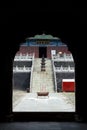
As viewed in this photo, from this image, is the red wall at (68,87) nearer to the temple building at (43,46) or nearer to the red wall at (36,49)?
the temple building at (43,46)

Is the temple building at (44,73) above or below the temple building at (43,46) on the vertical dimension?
below

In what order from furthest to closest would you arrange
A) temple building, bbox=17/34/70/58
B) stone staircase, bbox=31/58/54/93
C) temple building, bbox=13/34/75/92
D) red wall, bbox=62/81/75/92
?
temple building, bbox=17/34/70/58 → temple building, bbox=13/34/75/92 → stone staircase, bbox=31/58/54/93 → red wall, bbox=62/81/75/92

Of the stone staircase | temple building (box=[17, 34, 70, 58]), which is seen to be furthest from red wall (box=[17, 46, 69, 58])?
the stone staircase

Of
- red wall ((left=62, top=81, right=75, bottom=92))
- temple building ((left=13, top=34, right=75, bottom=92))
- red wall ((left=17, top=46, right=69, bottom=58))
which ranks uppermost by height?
red wall ((left=17, top=46, right=69, bottom=58))

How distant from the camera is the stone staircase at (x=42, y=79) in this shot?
147 feet

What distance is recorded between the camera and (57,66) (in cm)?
5225

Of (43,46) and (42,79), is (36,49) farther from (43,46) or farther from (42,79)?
(42,79)

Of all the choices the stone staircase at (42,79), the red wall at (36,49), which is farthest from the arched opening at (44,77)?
the red wall at (36,49)

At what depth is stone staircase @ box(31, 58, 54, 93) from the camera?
44772 millimetres

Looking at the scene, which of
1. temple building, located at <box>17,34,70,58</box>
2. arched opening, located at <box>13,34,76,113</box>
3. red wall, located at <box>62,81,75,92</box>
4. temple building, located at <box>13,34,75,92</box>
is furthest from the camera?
temple building, located at <box>17,34,70,58</box>

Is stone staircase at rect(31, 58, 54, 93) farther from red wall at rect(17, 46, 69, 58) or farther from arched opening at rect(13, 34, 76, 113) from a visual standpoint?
red wall at rect(17, 46, 69, 58)

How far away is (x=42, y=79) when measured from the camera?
48.1m

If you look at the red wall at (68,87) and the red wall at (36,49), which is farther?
the red wall at (36,49)
